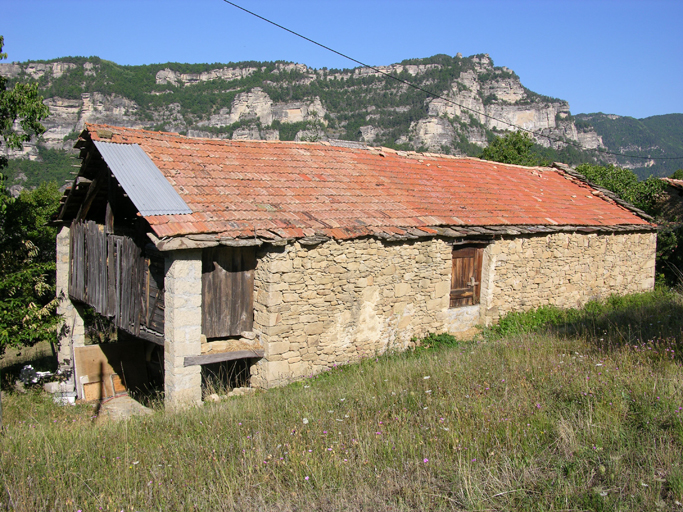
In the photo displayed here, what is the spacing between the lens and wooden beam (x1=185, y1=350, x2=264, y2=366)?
6.58 m

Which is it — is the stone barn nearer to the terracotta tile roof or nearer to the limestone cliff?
the terracotta tile roof

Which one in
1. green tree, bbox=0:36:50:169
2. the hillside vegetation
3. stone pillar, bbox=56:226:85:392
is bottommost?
stone pillar, bbox=56:226:85:392

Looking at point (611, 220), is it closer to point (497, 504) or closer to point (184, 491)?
point (497, 504)

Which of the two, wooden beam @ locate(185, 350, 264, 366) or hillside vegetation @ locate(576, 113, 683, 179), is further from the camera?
hillside vegetation @ locate(576, 113, 683, 179)

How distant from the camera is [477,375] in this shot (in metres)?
5.43

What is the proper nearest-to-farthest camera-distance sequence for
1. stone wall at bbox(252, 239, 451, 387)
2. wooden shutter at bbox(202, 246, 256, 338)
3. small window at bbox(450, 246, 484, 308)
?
wooden shutter at bbox(202, 246, 256, 338) → stone wall at bbox(252, 239, 451, 387) → small window at bbox(450, 246, 484, 308)

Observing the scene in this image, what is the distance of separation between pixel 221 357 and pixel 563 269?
28.8 ft

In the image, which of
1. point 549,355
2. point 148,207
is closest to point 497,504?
point 549,355

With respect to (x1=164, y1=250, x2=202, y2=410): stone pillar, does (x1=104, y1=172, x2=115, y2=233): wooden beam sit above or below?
above

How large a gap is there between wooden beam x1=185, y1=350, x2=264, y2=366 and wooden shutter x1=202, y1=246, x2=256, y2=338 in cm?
34

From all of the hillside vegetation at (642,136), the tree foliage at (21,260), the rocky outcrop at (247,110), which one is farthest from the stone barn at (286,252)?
the rocky outcrop at (247,110)

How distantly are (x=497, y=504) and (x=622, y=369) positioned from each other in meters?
2.95

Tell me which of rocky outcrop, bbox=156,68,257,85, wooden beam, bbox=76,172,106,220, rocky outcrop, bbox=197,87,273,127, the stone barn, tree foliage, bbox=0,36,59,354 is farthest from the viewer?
rocky outcrop, bbox=156,68,257,85

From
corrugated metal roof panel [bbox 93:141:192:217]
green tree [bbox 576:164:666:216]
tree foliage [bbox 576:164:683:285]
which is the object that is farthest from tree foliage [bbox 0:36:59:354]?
green tree [bbox 576:164:666:216]
